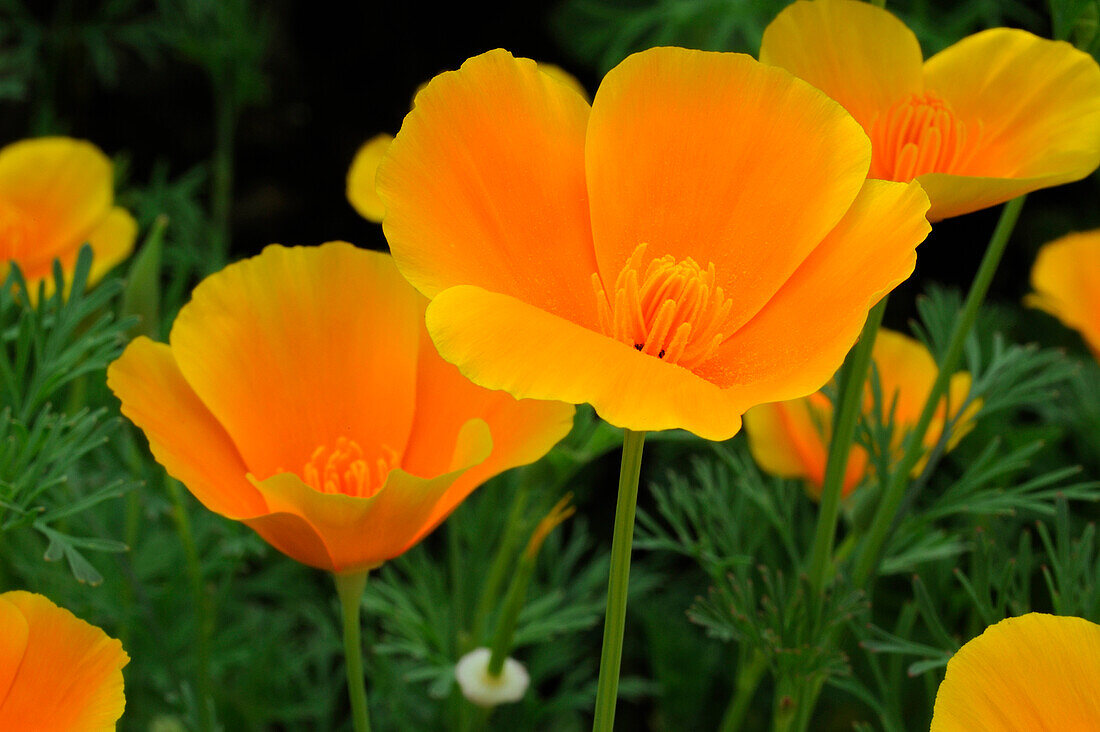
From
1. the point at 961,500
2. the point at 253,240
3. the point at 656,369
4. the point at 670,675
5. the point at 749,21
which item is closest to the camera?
the point at 656,369

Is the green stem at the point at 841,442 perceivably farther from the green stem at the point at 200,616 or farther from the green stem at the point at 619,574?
the green stem at the point at 200,616

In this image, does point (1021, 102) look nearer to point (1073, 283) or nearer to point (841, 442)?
point (841, 442)

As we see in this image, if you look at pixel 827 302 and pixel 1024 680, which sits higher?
pixel 827 302

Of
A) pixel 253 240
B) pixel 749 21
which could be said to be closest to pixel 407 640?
pixel 749 21

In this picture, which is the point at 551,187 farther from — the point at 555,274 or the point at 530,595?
the point at 530,595

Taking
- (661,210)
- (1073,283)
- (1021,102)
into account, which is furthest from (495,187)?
(1073,283)

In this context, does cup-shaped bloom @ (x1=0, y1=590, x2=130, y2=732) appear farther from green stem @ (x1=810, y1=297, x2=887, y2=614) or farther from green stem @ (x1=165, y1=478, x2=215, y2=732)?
green stem @ (x1=810, y1=297, x2=887, y2=614)

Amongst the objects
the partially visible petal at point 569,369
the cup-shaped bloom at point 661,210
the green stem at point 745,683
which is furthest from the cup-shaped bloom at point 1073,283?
the partially visible petal at point 569,369
